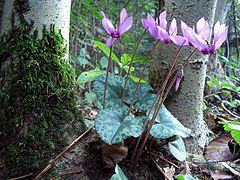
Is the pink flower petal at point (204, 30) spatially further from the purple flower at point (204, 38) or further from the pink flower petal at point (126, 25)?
Answer: the pink flower petal at point (126, 25)

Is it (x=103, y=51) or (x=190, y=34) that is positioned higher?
(x=190, y=34)

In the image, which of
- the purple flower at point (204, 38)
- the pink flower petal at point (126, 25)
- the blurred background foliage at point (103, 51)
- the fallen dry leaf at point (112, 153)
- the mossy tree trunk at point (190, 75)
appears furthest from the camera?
the blurred background foliage at point (103, 51)

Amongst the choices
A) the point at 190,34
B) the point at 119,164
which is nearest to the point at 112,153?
the point at 119,164

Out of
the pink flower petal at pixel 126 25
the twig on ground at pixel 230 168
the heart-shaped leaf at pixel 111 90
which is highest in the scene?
the pink flower petal at pixel 126 25

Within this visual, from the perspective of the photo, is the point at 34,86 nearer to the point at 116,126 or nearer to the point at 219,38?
the point at 116,126

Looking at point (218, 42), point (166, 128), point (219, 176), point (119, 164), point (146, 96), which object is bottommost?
point (219, 176)

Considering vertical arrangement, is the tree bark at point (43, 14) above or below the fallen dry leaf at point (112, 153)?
above

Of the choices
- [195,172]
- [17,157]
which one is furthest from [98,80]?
[195,172]

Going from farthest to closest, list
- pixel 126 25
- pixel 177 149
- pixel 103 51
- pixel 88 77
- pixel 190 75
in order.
A: 1. pixel 103 51
2. pixel 190 75
3. pixel 88 77
4. pixel 177 149
5. pixel 126 25

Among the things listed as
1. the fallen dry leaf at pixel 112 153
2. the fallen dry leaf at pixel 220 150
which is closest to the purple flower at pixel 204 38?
the fallen dry leaf at pixel 112 153
